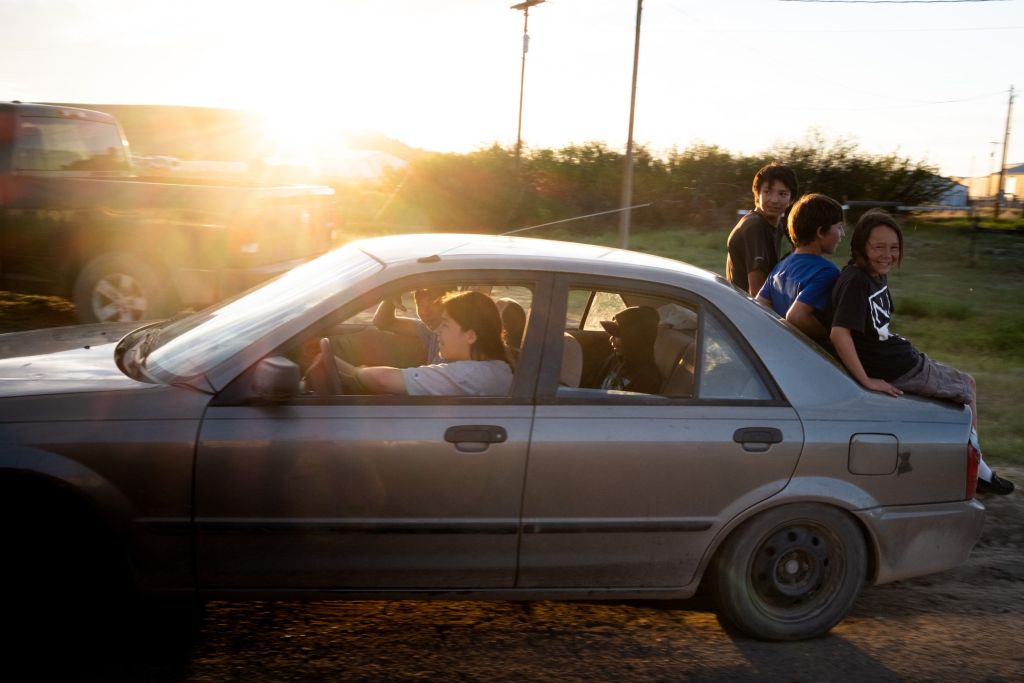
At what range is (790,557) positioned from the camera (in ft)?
12.7

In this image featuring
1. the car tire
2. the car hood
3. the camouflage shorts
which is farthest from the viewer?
the camouflage shorts

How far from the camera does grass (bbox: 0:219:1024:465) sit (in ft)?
28.7

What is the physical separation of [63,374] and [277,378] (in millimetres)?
907

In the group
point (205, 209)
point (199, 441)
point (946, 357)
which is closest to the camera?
point (199, 441)

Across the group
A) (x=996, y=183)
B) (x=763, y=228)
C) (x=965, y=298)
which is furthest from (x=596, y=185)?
(x=996, y=183)

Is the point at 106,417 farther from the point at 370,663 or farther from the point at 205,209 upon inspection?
the point at 205,209

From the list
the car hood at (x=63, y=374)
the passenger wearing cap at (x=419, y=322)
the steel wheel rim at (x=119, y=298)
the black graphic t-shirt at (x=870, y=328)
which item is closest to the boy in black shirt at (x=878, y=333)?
the black graphic t-shirt at (x=870, y=328)

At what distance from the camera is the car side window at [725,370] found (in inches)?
147

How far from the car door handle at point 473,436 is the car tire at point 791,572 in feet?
3.33

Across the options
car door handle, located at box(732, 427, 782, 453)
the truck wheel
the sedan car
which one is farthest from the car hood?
the truck wheel

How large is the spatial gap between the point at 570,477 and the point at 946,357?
28.9 ft

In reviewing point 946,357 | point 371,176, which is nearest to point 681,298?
point 946,357

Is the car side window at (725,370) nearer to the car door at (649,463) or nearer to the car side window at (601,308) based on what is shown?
the car door at (649,463)

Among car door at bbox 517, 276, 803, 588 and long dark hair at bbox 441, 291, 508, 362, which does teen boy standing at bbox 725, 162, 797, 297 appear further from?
long dark hair at bbox 441, 291, 508, 362
